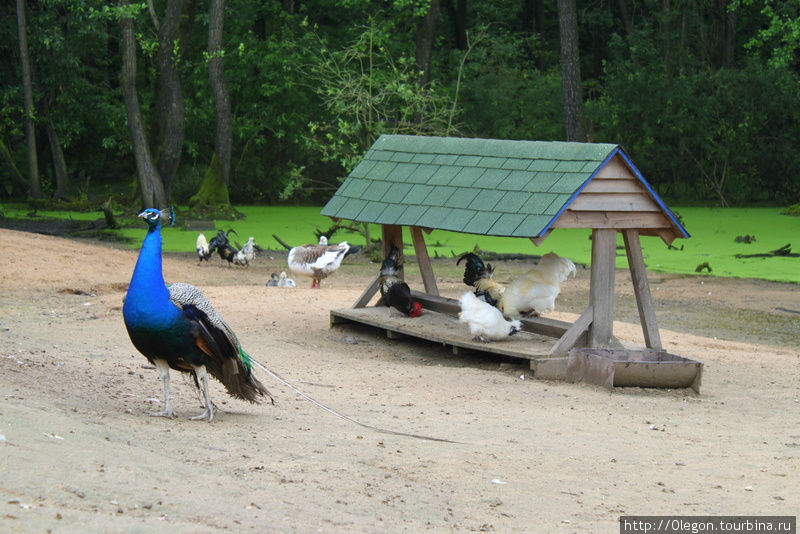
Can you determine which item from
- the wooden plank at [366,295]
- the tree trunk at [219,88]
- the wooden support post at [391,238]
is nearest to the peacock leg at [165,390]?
the wooden plank at [366,295]

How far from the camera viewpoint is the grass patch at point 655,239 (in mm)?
18828

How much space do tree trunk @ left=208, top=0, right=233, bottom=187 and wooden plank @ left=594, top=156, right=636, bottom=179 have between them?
17224 mm

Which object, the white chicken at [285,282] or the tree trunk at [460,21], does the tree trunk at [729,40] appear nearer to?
the tree trunk at [460,21]

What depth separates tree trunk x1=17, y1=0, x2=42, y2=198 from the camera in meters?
26.2

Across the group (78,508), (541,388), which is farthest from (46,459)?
(541,388)

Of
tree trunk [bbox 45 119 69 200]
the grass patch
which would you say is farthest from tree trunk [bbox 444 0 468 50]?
tree trunk [bbox 45 119 69 200]

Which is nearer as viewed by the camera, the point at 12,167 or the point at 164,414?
the point at 164,414

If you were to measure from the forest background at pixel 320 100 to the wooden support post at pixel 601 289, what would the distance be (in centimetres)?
1623

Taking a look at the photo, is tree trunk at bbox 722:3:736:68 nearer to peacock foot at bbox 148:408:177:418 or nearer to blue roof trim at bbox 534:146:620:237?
blue roof trim at bbox 534:146:620:237

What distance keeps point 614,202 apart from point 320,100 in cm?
2179

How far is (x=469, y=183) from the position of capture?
10.5 meters

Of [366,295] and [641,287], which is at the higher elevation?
[641,287]

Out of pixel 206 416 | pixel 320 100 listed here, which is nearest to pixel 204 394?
pixel 206 416

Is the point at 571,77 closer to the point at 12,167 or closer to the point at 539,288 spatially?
the point at 12,167
